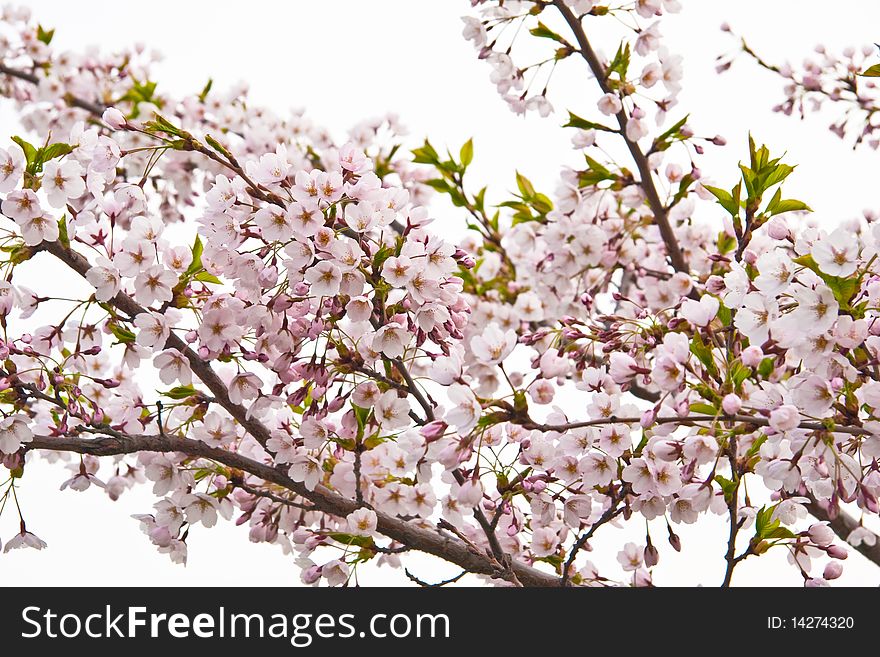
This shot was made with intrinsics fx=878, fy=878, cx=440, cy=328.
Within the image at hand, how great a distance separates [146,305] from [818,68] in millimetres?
2467

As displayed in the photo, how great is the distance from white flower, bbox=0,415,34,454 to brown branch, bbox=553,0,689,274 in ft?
4.97

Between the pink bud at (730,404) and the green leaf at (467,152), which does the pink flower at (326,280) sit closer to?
the pink bud at (730,404)

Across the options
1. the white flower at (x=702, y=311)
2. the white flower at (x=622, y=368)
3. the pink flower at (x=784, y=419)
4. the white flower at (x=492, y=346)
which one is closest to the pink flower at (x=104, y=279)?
the white flower at (x=492, y=346)

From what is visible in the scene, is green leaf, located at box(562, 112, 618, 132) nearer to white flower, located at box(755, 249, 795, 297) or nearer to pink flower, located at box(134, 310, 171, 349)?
white flower, located at box(755, 249, 795, 297)

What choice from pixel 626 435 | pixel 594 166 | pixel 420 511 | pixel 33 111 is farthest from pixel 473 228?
pixel 33 111

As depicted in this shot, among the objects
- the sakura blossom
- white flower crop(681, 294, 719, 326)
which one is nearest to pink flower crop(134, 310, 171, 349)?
the sakura blossom

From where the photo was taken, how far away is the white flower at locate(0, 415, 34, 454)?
5.21 ft

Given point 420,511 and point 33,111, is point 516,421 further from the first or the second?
point 33,111

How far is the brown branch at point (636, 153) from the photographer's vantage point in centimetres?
216

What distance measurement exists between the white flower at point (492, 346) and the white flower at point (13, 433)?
32.5 inches

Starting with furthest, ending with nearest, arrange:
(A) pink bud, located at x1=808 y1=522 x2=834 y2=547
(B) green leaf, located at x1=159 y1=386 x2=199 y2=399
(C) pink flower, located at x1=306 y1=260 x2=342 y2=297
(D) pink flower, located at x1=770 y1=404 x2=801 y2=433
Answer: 1. (B) green leaf, located at x1=159 y1=386 x2=199 y2=399
2. (A) pink bud, located at x1=808 y1=522 x2=834 y2=547
3. (C) pink flower, located at x1=306 y1=260 x2=342 y2=297
4. (D) pink flower, located at x1=770 y1=404 x2=801 y2=433

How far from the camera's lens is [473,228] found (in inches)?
113

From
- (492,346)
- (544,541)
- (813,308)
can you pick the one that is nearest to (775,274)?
(813,308)

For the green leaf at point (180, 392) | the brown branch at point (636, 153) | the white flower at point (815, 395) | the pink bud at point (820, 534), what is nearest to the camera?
the white flower at point (815, 395)
